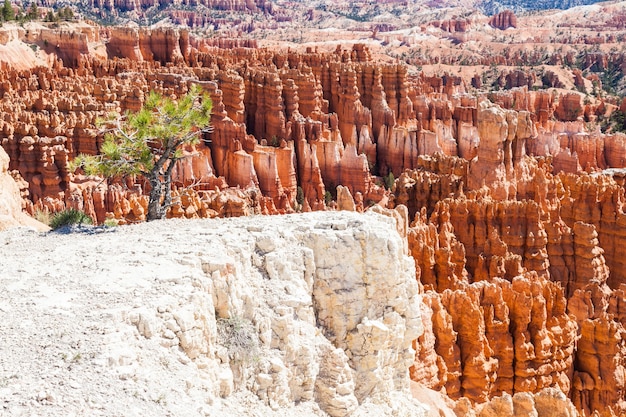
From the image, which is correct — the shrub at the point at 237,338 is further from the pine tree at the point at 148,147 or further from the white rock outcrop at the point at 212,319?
the pine tree at the point at 148,147

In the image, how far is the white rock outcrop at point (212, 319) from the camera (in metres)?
7.00

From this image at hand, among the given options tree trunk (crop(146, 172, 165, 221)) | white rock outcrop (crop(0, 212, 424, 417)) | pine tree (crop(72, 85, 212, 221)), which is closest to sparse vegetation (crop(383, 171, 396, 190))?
pine tree (crop(72, 85, 212, 221))

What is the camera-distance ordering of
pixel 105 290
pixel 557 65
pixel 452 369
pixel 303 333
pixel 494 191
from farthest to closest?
1. pixel 557 65
2. pixel 494 191
3. pixel 452 369
4. pixel 303 333
5. pixel 105 290

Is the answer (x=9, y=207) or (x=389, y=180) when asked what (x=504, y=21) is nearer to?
(x=389, y=180)

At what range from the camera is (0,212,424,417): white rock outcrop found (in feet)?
23.0

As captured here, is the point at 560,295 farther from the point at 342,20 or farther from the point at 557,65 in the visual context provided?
the point at 342,20

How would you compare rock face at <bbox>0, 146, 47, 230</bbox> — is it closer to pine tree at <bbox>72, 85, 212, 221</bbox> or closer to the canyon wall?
pine tree at <bbox>72, 85, 212, 221</bbox>

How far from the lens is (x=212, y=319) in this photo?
27.2 ft

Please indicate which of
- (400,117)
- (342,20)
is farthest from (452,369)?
(342,20)

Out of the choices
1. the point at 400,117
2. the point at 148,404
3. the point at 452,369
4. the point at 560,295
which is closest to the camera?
the point at 148,404

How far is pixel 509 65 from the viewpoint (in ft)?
318

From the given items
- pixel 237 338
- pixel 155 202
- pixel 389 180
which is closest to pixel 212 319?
pixel 237 338

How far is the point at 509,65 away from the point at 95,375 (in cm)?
9633

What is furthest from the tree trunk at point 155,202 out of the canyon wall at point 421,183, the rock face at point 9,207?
the rock face at point 9,207
